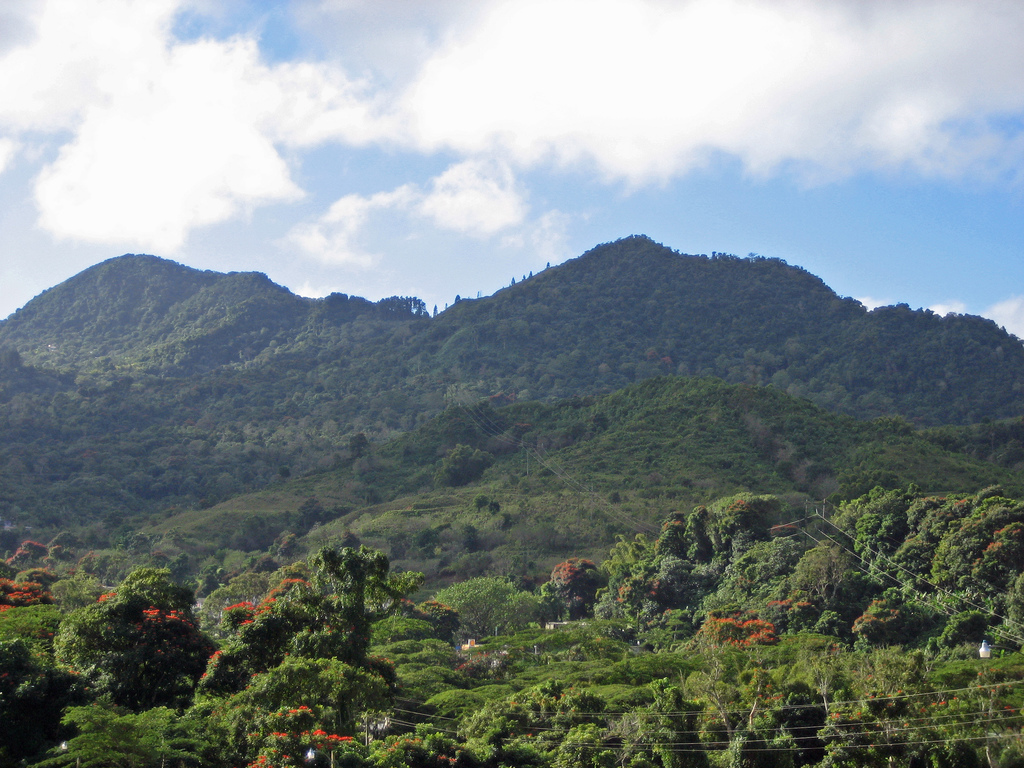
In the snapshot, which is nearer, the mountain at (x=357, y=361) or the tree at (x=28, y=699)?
the tree at (x=28, y=699)

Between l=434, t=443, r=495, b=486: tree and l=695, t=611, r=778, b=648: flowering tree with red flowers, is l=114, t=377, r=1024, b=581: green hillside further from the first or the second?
l=695, t=611, r=778, b=648: flowering tree with red flowers

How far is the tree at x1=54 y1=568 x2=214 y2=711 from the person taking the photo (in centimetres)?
2462

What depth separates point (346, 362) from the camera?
143375mm

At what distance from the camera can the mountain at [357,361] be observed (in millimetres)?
98500

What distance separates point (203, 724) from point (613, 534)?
43.8 m

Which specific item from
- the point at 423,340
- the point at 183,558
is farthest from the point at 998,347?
the point at 183,558

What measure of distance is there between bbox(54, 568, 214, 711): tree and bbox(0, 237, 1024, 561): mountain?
55210mm

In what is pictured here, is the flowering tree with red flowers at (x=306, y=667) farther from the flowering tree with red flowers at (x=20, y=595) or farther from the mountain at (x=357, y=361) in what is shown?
the mountain at (x=357, y=361)

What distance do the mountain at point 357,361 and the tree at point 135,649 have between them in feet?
181

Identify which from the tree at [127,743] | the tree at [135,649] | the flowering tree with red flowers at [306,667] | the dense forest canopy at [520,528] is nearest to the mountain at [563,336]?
the dense forest canopy at [520,528]

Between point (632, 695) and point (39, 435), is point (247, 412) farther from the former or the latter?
point (632, 695)

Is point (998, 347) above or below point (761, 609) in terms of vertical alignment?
above

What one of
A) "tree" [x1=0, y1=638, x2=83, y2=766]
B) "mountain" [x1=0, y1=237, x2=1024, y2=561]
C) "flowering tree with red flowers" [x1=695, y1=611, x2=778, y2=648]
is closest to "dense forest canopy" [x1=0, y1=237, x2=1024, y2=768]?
"tree" [x1=0, y1=638, x2=83, y2=766]

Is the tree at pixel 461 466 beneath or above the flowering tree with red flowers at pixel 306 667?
above
